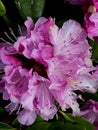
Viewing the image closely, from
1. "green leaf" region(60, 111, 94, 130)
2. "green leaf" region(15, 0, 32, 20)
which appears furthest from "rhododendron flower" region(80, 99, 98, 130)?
"green leaf" region(15, 0, 32, 20)

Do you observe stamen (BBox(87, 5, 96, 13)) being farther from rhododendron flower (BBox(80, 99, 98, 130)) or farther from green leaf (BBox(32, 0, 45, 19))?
rhododendron flower (BBox(80, 99, 98, 130))

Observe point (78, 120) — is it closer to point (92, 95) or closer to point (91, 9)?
point (92, 95)

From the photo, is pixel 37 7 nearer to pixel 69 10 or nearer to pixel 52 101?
pixel 69 10

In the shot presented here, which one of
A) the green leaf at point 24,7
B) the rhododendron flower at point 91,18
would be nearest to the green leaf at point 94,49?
the rhododendron flower at point 91,18

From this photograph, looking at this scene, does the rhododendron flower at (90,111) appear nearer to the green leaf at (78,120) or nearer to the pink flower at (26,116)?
the green leaf at (78,120)

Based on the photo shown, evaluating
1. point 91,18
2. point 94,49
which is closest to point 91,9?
point 91,18

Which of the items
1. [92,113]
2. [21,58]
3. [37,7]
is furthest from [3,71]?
[92,113]
